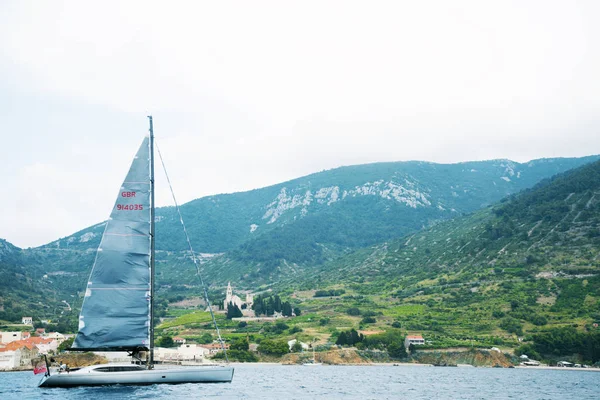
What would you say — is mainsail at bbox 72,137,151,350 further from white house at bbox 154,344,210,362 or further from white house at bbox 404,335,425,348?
white house at bbox 404,335,425,348

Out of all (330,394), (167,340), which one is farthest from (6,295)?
(330,394)

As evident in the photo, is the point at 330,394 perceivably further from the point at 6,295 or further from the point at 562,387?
the point at 6,295

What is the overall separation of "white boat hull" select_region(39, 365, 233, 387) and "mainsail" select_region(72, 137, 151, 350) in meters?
1.99

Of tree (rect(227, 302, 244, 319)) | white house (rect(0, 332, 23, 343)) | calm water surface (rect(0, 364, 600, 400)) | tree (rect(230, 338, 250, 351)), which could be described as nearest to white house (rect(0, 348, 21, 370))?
white house (rect(0, 332, 23, 343))

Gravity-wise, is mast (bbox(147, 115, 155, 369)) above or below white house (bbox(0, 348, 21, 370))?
above

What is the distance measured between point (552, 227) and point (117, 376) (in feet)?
489

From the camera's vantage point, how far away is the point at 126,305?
161 ft

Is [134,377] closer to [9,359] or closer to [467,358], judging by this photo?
[9,359]

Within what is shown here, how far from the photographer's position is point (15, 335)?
429ft

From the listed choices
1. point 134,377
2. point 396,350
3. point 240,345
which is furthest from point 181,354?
point 134,377

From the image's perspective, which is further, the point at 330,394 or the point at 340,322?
the point at 340,322

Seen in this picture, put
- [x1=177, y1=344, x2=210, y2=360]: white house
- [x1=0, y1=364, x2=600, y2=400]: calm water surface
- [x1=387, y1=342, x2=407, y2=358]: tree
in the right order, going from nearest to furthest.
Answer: [x1=0, y1=364, x2=600, y2=400]: calm water surface
[x1=177, y1=344, x2=210, y2=360]: white house
[x1=387, y1=342, x2=407, y2=358]: tree

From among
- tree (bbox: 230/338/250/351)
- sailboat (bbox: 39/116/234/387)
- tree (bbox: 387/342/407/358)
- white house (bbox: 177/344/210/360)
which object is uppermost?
sailboat (bbox: 39/116/234/387)

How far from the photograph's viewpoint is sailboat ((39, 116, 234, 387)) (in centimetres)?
4819
